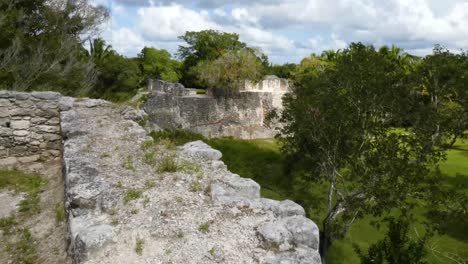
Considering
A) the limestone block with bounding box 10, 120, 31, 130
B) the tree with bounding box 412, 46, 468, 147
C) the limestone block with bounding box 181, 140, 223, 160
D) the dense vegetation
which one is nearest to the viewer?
the limestone block with bounding box 181, 140, 223, 160

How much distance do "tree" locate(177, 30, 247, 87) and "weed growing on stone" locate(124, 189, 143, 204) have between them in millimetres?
37381

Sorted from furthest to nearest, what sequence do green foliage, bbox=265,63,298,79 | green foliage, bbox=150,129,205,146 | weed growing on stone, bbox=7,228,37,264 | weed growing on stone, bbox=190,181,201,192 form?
green foliage, bbox=265,63,298,79 → green foliage, bbox=150,129,205,146 → weed growing on stone, bbox=190,181,201,192 → weed growing on stone, bbox=7,228,37,264

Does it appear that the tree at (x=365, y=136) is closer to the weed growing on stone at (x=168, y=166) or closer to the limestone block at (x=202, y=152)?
the limestone block at (x=202, y=152)

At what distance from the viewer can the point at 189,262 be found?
3041 mm

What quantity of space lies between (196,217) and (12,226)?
8.29 feet

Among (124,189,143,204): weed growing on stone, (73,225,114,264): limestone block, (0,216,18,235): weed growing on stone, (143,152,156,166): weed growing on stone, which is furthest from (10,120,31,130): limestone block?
(73,225,114,264): limestone block

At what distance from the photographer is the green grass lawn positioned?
10867 millimetres

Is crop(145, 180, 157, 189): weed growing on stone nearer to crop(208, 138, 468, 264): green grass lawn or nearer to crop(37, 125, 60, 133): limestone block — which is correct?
crop(37, 125, 60, 133): limestone block

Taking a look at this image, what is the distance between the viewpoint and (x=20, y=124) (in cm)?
731

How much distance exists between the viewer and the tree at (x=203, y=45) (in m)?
41.8

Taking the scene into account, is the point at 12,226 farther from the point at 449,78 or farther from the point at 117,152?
the point at 449,78

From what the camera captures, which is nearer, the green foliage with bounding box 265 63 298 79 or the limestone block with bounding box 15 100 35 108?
the limestone block with bounding box 15 100 35 108

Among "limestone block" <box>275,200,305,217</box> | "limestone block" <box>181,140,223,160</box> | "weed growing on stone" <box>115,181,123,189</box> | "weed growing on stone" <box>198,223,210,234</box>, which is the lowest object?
"weed growing on stone" <box>198,223,210,234</box>

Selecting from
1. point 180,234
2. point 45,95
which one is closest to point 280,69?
point 45,95
